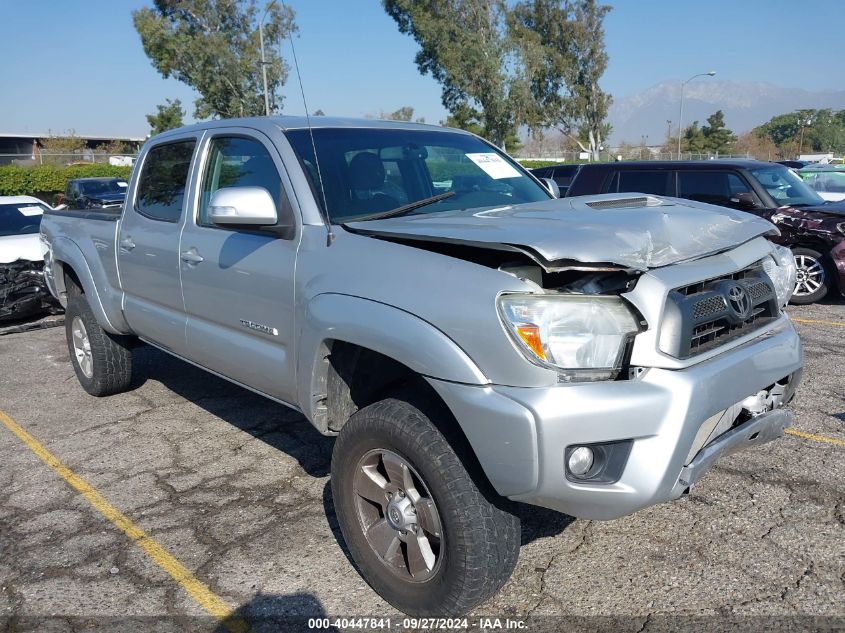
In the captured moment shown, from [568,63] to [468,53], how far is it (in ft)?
44.4

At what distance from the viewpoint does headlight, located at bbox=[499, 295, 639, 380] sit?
2.46 meters

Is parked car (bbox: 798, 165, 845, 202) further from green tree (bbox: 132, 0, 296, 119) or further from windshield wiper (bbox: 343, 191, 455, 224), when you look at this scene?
green tree (bbox: 132, 0, 296, 119)

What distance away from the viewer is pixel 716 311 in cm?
270

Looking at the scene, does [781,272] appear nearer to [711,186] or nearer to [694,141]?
[711,186]

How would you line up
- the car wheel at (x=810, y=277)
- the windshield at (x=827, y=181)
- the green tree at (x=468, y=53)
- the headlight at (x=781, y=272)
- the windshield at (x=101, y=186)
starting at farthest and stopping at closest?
1. the green tree at (x=468, y=53)
2. the windshield at (x=101, y=186)
3. the windshield at (x=827, y=181)
4. the car wheel at (x=810, y=277)
5. the headlight at (x=781, y=272)

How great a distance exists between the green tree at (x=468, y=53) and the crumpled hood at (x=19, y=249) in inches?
1507

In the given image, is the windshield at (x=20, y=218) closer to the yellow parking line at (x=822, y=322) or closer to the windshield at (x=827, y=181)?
the yellow parking line at (x=822, y=322)

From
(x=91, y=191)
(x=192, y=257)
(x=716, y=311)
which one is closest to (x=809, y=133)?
(x=91, y=191)

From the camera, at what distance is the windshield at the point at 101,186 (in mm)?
18969

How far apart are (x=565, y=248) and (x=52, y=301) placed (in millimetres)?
7909

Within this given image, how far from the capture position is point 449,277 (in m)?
2.62

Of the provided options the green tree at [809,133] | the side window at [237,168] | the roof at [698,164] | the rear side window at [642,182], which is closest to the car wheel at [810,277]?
the roof at [698,164]

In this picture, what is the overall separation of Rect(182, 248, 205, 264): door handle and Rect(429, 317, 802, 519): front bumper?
1968 millimetres

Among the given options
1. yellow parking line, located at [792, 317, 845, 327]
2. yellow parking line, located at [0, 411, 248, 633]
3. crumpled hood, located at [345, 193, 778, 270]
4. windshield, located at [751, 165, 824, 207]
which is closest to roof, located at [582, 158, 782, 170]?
windshield, located at [751, 165, 824, 207]
